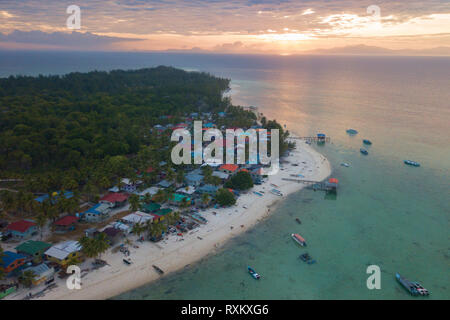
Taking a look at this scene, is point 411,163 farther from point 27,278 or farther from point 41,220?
point 27,278

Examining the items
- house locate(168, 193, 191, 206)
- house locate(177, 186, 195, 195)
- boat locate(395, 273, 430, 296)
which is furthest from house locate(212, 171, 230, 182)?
boat locate(395, 273, 430, 296)

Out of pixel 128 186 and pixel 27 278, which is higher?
pixel 128 186

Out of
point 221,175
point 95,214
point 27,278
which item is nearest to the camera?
point 27,278

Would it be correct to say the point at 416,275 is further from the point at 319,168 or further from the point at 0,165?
the point at 0,165

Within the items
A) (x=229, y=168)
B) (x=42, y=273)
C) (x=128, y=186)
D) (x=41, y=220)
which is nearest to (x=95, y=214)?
(x=41, y=220)

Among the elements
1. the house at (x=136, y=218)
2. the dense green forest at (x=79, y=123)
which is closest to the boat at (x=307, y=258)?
→ the house at (x=136, y=218)

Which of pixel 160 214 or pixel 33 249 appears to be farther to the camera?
pixel 160 214
